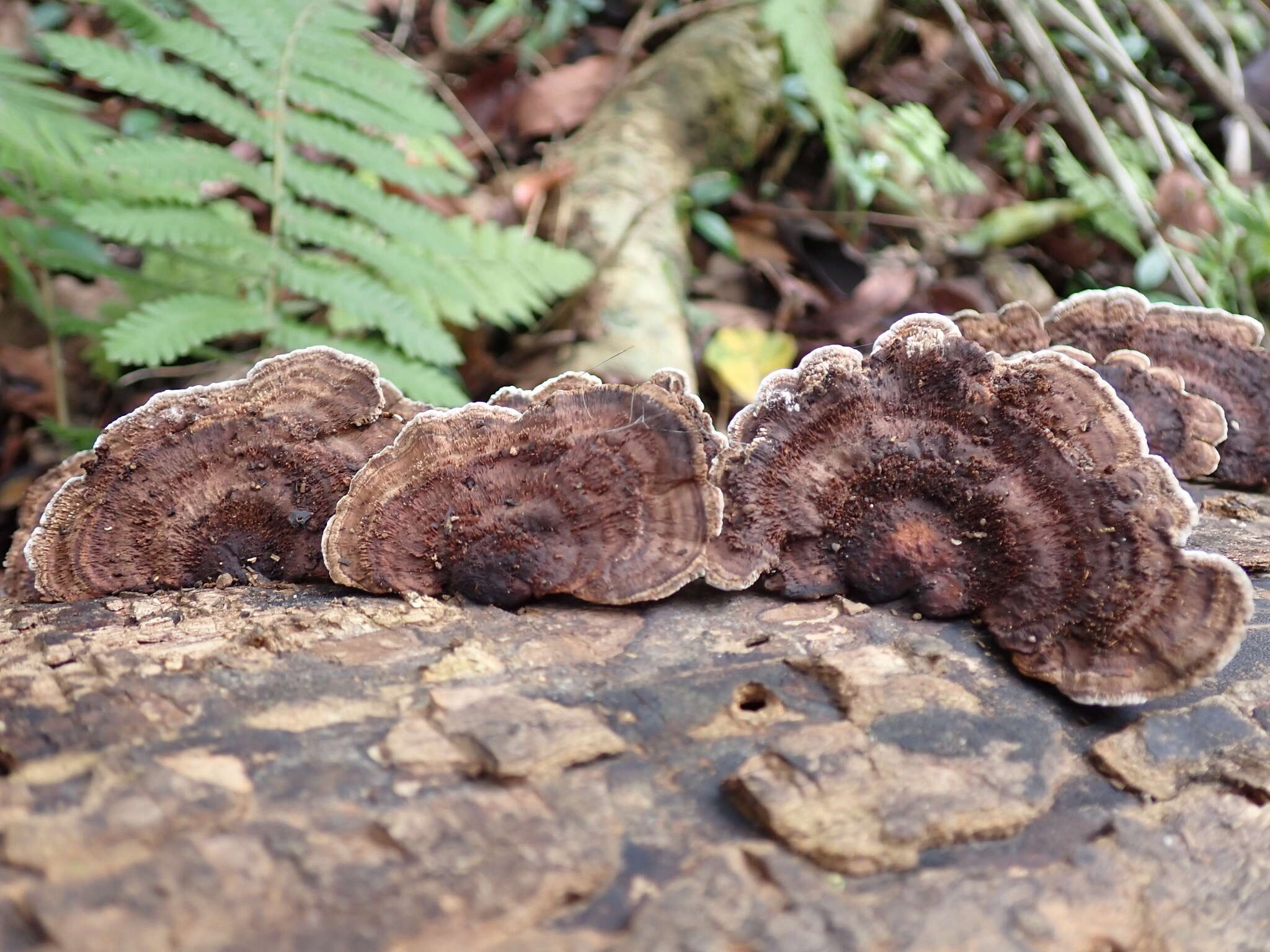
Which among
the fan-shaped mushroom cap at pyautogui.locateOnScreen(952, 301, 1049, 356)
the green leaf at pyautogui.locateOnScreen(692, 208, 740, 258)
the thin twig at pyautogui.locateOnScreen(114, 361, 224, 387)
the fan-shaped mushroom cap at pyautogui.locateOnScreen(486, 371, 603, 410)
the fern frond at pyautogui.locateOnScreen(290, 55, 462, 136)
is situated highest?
the fern frond at pyautogui.locateOnScreen(290, 55, 462, 136)

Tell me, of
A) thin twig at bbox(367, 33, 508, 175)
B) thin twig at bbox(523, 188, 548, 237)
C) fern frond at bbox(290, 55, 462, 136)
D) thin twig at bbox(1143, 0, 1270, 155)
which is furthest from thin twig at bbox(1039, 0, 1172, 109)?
fern frond at bbox(290, 55, 462, 136)

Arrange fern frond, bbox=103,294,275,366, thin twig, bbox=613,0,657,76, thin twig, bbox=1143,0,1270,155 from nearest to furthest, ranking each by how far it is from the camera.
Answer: fern frond, bbox=103,294,275,366, thin twig, bbox=1143,0,1270,155, thin twig, bbox=613,0,657,76

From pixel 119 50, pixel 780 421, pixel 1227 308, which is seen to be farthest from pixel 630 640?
pixel 1227 308

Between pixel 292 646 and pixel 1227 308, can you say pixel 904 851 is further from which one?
pixel 1227 308

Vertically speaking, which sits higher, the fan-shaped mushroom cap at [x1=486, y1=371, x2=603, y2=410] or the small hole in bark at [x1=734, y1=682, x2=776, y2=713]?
the fan-shaped mushroom cap at [x1=486, y1=371, x2=603, y2=410]

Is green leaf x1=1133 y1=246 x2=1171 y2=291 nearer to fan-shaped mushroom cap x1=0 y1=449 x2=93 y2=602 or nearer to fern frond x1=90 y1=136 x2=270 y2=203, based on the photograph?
fern frond x1=90 y1=136 x2=270 y2=203

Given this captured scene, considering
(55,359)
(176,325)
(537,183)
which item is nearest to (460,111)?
(537,183)
